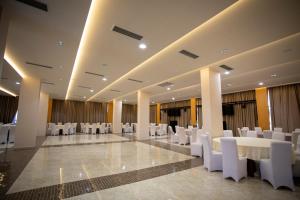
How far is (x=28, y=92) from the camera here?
7465mm

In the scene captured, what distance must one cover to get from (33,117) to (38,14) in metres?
6.06

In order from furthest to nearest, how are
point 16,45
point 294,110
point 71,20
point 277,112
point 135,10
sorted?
point 277,112 < point 294,110 < point 16,45 < point 71,20 < point 135,10

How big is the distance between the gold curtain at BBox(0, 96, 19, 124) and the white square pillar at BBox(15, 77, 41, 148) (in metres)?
8.31

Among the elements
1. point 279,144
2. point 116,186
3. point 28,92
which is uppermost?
point 28,92

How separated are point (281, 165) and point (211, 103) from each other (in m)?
3.02

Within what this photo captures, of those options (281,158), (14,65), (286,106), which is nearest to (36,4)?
(14,65)

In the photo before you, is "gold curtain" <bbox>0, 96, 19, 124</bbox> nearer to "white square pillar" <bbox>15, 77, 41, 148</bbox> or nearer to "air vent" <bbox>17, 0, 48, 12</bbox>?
"white square pillar" <bbox>15, 77, 41, 148</bbox>

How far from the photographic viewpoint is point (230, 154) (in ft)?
11.8

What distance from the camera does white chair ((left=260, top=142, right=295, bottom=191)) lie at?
3078mm

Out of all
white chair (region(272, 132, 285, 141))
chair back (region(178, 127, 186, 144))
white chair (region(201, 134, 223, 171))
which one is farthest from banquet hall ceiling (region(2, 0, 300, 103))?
chair back (region(178, 127, 186, 144))

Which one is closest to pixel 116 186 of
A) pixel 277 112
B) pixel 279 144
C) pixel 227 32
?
pixel 279 144

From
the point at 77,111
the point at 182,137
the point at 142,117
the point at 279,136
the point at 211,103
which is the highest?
the point at 77,111

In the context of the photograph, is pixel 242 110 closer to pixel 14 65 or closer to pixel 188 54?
pixel 188 54

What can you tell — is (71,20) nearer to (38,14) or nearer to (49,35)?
(38,14)
